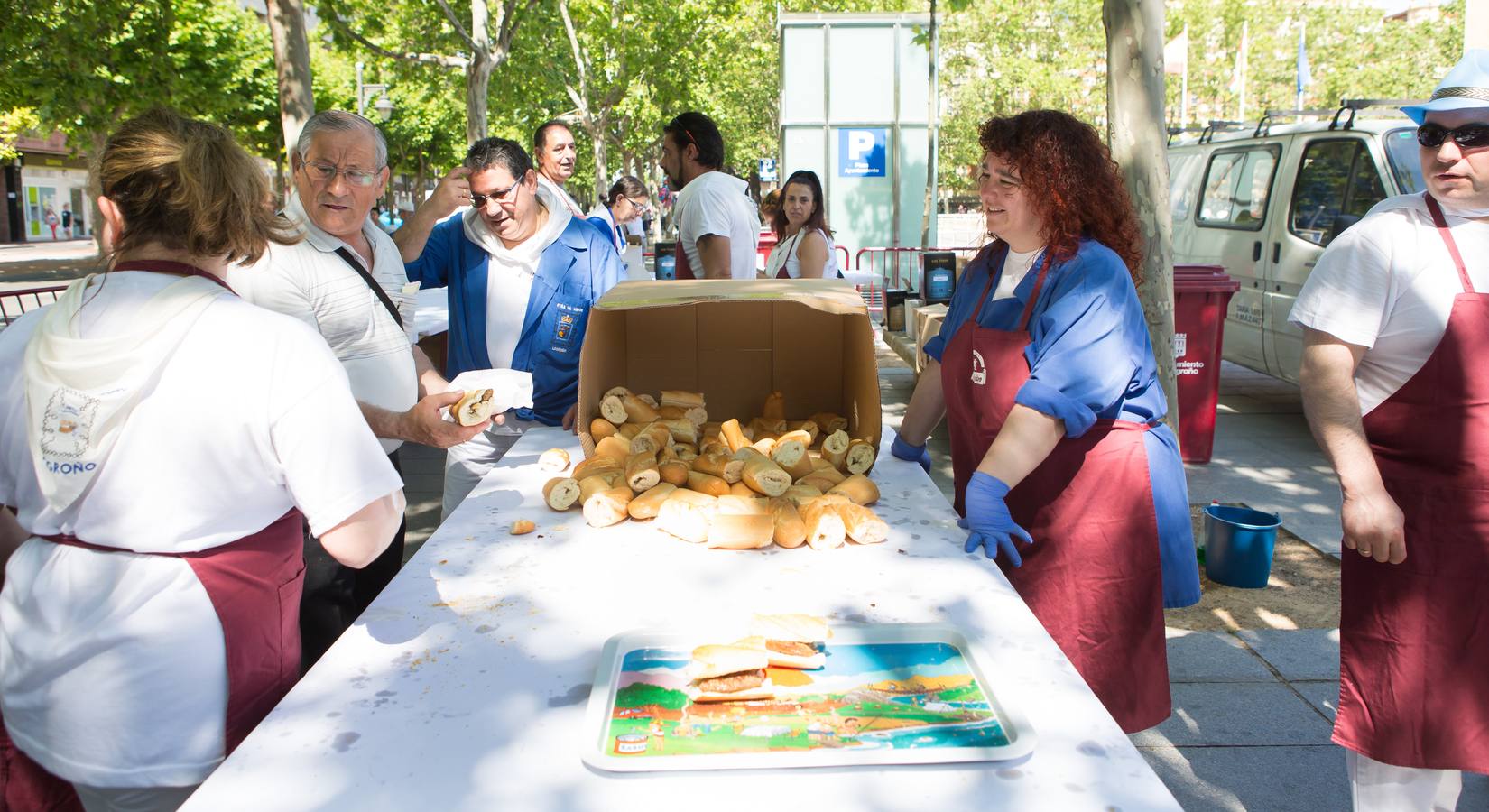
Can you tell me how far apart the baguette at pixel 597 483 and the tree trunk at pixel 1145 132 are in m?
2.93

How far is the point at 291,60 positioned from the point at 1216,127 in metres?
8.37

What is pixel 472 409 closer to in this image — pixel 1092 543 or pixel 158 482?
pixel 158 482

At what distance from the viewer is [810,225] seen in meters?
6.57

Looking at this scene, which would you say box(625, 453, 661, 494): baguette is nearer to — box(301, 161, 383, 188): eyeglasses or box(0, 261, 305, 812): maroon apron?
box(0, 261, 305, 812): maroon apron

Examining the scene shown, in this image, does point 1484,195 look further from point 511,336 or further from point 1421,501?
point 511,336

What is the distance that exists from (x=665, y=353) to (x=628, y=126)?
36503mm

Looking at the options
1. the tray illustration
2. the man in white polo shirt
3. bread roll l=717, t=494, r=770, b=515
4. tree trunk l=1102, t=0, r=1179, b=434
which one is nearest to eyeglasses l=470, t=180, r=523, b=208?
the man in white polo shirt

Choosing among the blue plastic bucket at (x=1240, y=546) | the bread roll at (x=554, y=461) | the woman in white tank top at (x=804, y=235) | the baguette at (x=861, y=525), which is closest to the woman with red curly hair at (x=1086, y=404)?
the baguette at (x=861, y=525)

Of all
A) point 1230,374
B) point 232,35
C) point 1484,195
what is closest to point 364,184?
point 1484,195

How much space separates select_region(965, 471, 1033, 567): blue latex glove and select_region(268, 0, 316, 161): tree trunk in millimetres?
9256

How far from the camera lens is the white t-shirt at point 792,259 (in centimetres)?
650

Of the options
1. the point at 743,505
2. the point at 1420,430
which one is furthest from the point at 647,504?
the point at 1420,430

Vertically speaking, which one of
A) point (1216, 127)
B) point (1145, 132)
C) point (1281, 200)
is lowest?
point (1281, 200)

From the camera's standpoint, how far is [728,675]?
1.62 m
